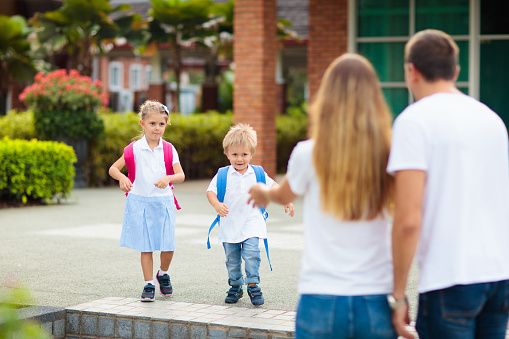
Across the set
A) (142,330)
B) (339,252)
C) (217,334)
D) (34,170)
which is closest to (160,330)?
(142,330)

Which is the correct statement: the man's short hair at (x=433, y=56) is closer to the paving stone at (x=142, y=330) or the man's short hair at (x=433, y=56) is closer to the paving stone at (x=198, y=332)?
the paving stone at (x=198, y=332)

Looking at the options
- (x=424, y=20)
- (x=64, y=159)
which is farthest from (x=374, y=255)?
(x=424, y=20)

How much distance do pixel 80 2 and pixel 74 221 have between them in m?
10.2

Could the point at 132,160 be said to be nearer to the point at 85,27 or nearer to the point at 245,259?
the point at 245,259

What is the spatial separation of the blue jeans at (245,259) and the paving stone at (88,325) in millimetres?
958

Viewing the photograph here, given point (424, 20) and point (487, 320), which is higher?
point (424, 20)

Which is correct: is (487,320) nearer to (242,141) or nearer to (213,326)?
(213,326)

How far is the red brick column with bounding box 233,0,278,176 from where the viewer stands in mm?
13922

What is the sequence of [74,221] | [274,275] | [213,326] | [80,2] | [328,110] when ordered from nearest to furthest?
1. [328,110]
2. [213,326]
3. [274,275]
4. [74,221]
5. [80,2]

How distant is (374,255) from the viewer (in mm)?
2875

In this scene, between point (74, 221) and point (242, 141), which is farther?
point (74, 221)

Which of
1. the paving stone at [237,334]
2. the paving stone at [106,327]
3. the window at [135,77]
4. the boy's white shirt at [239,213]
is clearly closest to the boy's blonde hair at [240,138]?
the boy's white shirt at [239,213]

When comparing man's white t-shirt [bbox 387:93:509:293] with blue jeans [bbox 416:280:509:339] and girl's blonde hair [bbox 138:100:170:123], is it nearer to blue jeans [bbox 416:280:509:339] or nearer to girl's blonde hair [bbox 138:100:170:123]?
blue jeans [bbox 416:280:509:339]

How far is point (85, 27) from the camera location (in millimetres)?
20516
